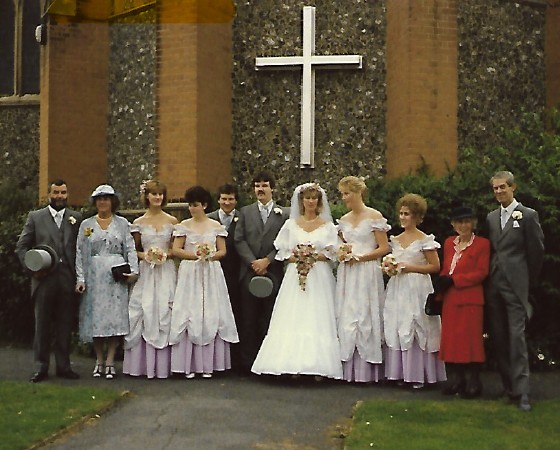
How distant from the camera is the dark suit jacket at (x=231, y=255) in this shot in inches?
378

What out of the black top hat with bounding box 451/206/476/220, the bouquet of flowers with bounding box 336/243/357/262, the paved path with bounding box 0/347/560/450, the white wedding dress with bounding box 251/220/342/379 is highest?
the black top hat with bounding box 451/206/476/220

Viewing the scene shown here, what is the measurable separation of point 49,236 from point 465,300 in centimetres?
435

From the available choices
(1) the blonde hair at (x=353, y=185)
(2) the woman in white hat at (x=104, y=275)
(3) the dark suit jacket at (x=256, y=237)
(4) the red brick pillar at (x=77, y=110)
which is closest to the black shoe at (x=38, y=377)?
(2) the woman in white hat at (x=104, y=275)

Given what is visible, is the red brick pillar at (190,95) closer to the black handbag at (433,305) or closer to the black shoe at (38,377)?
the black shoe at (38,377)

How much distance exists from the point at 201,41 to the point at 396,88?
11.1 feet

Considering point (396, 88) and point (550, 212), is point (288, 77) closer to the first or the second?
point (396, 88)

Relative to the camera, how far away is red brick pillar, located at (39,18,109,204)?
54.9 feet

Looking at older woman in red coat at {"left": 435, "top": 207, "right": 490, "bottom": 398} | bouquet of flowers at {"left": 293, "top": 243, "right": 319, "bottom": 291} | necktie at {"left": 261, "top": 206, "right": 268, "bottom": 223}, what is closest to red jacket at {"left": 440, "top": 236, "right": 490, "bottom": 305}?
older woman in red coat at {"left": 435, "top": 207, "right": 490, "bottom": 398}

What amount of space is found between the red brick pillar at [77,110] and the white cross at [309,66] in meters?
3.86

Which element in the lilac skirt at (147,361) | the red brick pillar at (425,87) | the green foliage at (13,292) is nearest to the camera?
the lilac skirt at (147,361)

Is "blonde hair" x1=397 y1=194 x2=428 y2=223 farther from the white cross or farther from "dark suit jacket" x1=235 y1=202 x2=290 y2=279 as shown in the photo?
the white cross

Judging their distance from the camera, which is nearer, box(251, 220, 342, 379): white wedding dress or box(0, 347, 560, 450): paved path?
box(0, 347, 560, 450): paved path

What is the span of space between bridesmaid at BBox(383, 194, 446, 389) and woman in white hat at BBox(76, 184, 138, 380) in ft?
8.98

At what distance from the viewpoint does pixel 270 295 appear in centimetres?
920
